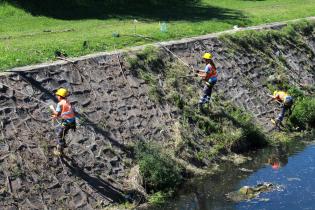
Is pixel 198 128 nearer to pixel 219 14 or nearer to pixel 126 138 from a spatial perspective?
pixel 126 138

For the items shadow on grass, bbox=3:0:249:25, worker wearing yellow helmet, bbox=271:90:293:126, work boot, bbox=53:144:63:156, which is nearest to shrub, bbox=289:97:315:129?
worker wearing yellow helmet, bbox=271:90:293:126

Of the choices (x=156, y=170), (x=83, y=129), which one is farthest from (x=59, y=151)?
(x=156, y=170)

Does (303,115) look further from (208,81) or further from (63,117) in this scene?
(63,117)

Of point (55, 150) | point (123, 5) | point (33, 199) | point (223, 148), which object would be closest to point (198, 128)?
point (223, 148)

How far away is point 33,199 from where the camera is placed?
1684 cm

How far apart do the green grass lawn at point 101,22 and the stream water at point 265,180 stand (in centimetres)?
663

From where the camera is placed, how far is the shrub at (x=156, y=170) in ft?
61.0

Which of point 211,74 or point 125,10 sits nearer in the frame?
point 211,74

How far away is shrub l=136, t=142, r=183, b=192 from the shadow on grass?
12.9 meters

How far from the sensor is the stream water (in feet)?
58.8

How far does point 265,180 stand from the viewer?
779 inches

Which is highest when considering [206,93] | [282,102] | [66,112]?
[66,112]

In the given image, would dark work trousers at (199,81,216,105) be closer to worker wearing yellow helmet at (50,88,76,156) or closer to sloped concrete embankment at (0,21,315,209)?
sloped concrete embankment at (0,21,315,209)

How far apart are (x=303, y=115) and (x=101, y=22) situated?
10345 mm
